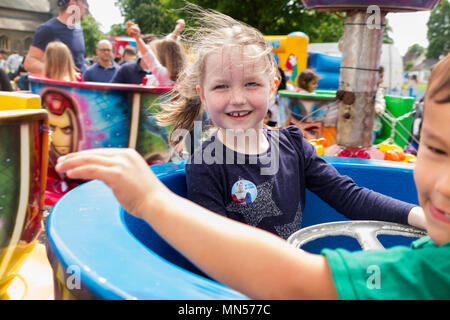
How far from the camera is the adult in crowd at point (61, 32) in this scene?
3172 mm

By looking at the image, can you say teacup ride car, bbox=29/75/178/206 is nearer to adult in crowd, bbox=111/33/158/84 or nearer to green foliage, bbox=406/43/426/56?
adult in crowd, bbox=111/33/158/84

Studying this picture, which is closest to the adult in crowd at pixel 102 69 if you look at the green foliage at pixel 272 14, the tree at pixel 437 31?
the green foliage at pixel 272 14

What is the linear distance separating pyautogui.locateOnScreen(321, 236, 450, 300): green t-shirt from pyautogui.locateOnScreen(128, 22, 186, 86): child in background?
273cm

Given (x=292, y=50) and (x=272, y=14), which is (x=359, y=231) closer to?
(x=292, y=50)

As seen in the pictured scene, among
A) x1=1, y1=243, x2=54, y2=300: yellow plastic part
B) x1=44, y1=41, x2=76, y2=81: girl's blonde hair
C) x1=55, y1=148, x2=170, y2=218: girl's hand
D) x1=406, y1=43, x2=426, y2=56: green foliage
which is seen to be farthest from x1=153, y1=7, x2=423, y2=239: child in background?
x1=406, y1=43, x2=426, y2=56: green foliage

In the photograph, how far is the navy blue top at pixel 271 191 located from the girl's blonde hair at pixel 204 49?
0.22 meters

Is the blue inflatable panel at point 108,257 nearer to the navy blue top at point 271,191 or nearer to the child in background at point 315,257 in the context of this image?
the child in background at point 315,257

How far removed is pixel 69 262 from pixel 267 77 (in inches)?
30.1

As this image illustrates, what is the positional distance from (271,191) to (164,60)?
7.43 feet

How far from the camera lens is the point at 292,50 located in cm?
824

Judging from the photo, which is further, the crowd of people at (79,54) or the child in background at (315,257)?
the crowd of people at (79,54)

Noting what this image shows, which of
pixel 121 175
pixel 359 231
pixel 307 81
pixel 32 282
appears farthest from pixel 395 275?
pixel 307 81

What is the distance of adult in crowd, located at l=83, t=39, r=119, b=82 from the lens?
3.85 metres

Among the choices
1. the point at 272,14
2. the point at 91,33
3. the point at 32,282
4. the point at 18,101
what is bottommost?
the point at 32,282
